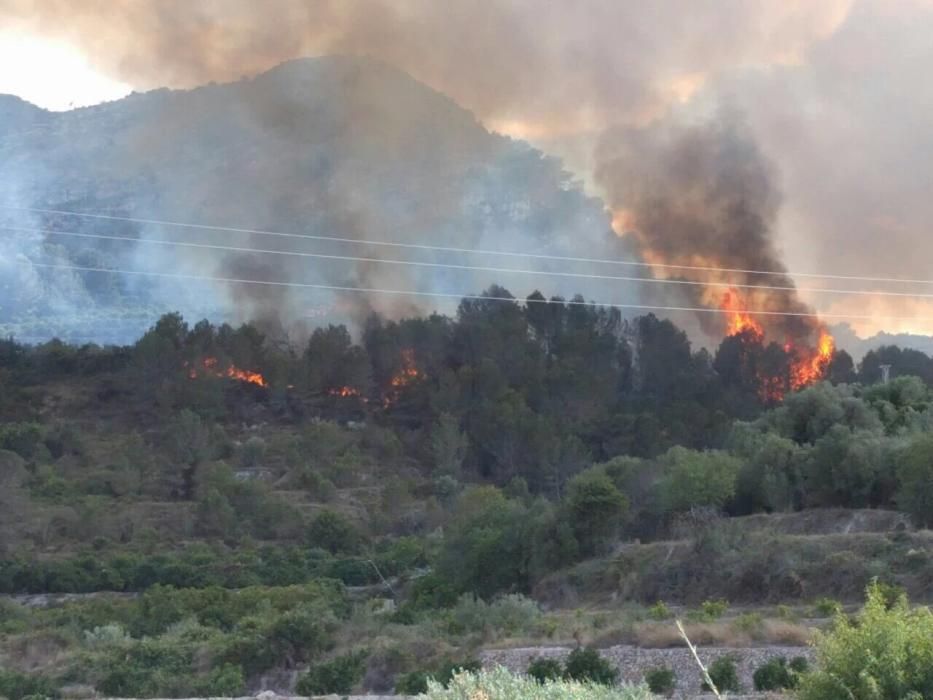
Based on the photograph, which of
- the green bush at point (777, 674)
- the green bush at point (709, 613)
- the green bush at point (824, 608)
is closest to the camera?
the green bush at point (777, 674)

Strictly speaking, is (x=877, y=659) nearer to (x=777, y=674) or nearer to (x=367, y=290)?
(x=777, y=674)

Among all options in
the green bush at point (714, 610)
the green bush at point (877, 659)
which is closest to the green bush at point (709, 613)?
the green bush at point (714, 610)

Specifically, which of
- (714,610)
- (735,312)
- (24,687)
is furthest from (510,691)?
(735,312)

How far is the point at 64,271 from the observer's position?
79250 mm

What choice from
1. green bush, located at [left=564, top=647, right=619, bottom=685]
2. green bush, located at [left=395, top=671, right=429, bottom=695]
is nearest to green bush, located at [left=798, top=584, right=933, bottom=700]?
green bush, located at [left=564, top=647, right=619, bottom=685]

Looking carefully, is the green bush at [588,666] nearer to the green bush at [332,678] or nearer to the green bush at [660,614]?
the green bush at [332,678]

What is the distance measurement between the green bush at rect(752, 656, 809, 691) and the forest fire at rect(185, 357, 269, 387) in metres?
47.8

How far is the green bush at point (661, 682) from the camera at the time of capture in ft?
49.6

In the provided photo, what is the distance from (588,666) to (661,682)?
1.13 meters

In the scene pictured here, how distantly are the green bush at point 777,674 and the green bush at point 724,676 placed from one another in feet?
0.82

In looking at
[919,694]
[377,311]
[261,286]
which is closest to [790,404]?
[919,694]

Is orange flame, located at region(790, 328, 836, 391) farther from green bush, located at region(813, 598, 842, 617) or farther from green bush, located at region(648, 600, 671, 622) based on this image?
Answer: green bush, located at region(813, 598, 842, 617)

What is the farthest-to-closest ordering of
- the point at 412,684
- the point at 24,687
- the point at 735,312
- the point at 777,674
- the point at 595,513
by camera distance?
the point at 735,312
the point at 595,513
the point at 24,687
the point at 412,684
the point at 777,674

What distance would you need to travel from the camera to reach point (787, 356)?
62.5 m
